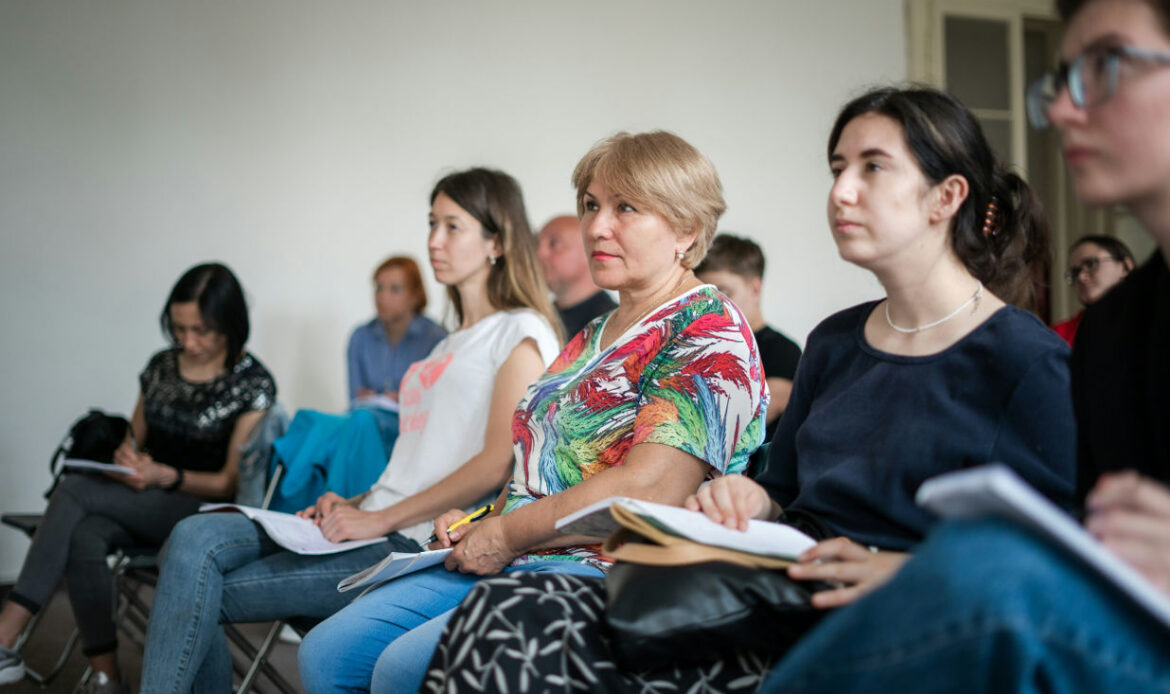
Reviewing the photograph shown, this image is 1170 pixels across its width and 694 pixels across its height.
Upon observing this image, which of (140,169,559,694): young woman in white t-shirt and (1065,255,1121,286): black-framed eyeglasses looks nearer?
(140,169,559,694): young woman in white t-shirt

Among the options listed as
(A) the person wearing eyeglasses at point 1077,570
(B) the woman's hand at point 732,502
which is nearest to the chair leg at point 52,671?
(B) the woman's hand at point 732,502

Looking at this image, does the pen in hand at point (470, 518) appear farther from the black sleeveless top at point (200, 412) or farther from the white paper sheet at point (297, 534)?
the black sleeveless top at point (200, 412)

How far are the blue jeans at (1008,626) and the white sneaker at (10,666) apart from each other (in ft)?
9.10

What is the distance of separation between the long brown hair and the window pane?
442 cm

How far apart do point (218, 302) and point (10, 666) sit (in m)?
1.17

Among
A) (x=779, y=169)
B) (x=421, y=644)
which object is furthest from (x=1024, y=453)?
(x=779, y=169)

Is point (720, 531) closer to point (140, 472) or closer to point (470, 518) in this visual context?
point (470, 518)

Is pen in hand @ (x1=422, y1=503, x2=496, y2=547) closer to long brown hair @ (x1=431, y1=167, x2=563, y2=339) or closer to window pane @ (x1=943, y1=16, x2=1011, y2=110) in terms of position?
long brown hair @ (x1=431, y1=167, x2=563, y2=339)

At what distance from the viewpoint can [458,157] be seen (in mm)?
5316

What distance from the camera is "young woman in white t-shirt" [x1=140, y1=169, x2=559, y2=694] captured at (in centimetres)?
206

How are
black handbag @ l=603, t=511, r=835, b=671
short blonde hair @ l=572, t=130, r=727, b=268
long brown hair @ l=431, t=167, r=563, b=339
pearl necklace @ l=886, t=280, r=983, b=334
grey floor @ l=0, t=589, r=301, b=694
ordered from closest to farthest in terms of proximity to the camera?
1. black handbag @ l=603, t=511, r=835, b=671
2. pearl necklace @ l=886, t=280, r=983, b=334
3. short blonde hair @ l=572, t=130, r=727, b=268
4. long brown hair @ l=431, t=167, r=563, b=339
5. grey floor @ l=0, t=589, r=301, b=694

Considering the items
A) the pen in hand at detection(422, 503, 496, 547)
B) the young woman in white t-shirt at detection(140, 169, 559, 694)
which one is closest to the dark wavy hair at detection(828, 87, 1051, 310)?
the pen in hand at detection(422, 503, 496, 547)

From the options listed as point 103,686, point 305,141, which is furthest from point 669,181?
point 305,141

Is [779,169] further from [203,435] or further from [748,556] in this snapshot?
[748,556]
